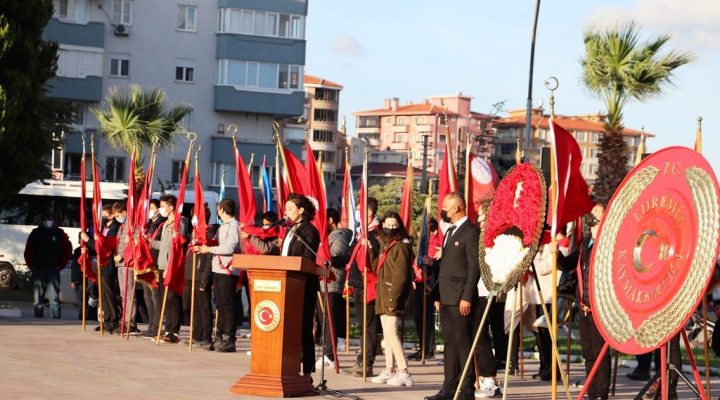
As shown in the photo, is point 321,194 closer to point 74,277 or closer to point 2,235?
point 74,277

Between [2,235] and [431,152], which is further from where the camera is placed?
[431,152]

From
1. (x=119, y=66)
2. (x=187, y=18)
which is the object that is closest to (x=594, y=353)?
(x=119, y=66)

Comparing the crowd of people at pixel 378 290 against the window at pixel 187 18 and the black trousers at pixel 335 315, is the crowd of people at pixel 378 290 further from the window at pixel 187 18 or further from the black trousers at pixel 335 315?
the window at pixel 187 18

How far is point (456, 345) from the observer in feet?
46.8

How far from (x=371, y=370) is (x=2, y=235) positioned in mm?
23931

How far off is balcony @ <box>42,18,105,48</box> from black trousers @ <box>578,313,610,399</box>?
53003 mm

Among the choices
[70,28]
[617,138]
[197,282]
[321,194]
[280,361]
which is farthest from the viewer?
[70,28]

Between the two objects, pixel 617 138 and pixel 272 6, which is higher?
pixel 272 6

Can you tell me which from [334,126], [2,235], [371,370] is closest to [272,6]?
[2,235]

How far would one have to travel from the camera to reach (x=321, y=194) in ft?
61.0

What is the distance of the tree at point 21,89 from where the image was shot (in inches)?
952

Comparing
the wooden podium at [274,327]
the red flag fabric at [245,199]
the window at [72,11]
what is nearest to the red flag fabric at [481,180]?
the red flag fabric at [245,199]

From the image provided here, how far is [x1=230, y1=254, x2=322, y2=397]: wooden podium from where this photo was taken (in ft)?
46.4

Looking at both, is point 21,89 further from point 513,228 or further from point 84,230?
point 513,228
